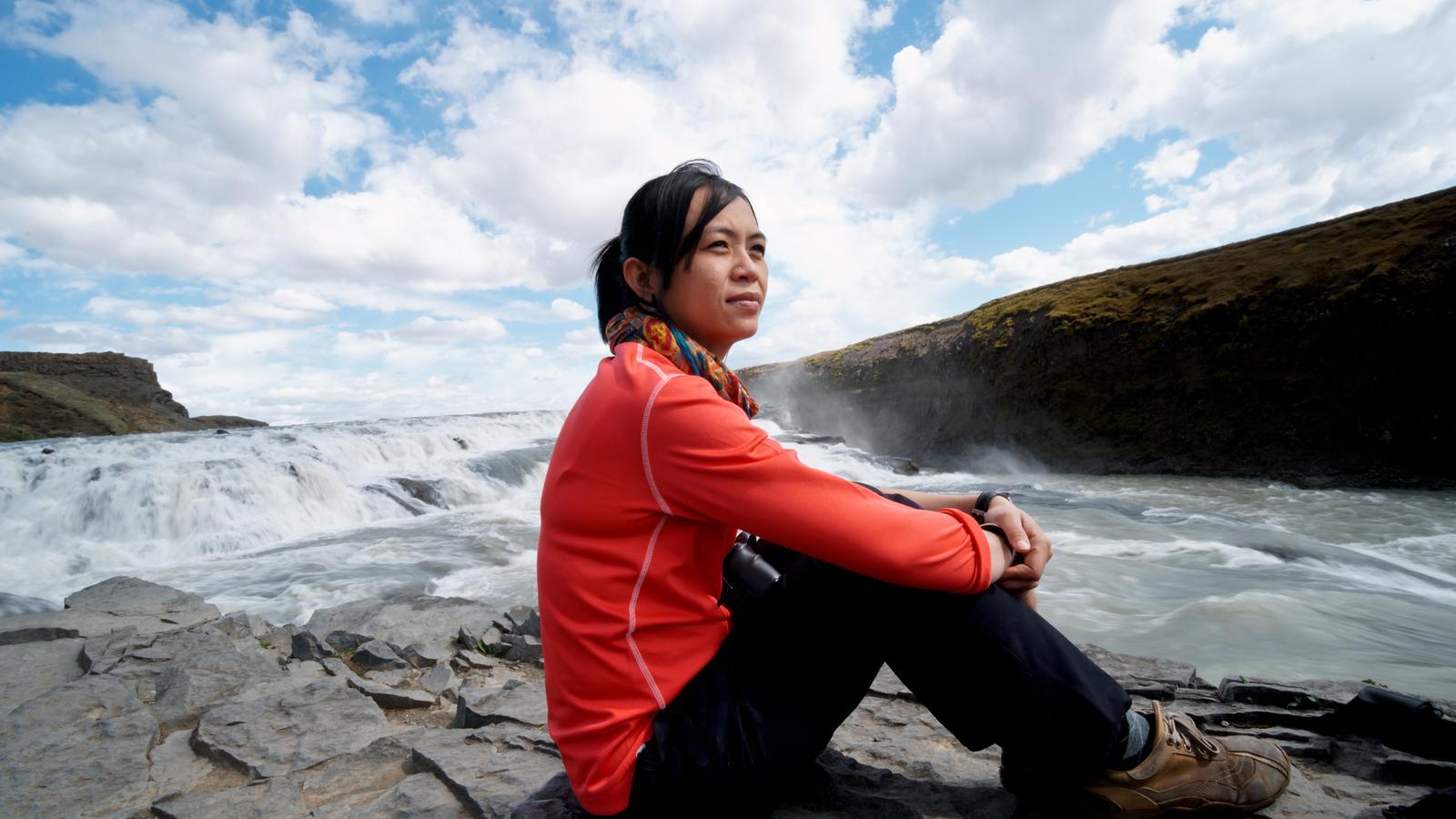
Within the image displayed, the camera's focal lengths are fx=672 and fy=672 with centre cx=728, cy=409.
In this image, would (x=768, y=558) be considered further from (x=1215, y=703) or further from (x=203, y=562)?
(x=203, y=562)

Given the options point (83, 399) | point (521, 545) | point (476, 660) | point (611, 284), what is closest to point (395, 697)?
point (476, 660)

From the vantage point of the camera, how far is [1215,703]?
9.16 ft

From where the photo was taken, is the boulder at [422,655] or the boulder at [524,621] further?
the boulder at [524,621]

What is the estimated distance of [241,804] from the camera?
88.0 inches

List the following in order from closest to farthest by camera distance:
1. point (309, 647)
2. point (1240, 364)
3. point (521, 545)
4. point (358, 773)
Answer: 1. point (358, 773)
2. point (309, 647)
3. point (521, 545)
4. point (1240, 364)

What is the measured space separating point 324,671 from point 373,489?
9329 millimetres

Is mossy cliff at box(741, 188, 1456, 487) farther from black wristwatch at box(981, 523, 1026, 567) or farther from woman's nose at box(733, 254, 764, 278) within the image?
woman's nose at box(733, 254, 764, 278)

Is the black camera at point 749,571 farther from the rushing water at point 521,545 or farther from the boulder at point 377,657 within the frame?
the rushing water at point 521,545

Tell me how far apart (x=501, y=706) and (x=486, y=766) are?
2.11 ft

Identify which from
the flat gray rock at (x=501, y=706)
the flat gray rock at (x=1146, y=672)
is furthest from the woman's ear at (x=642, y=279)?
the flat gray rock at (x=1146, y=672)

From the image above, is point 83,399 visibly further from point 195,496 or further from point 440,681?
point 440,681

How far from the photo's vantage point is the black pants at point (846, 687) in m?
1.45

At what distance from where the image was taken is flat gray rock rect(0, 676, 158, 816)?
231cm

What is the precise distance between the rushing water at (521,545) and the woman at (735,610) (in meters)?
3.56
